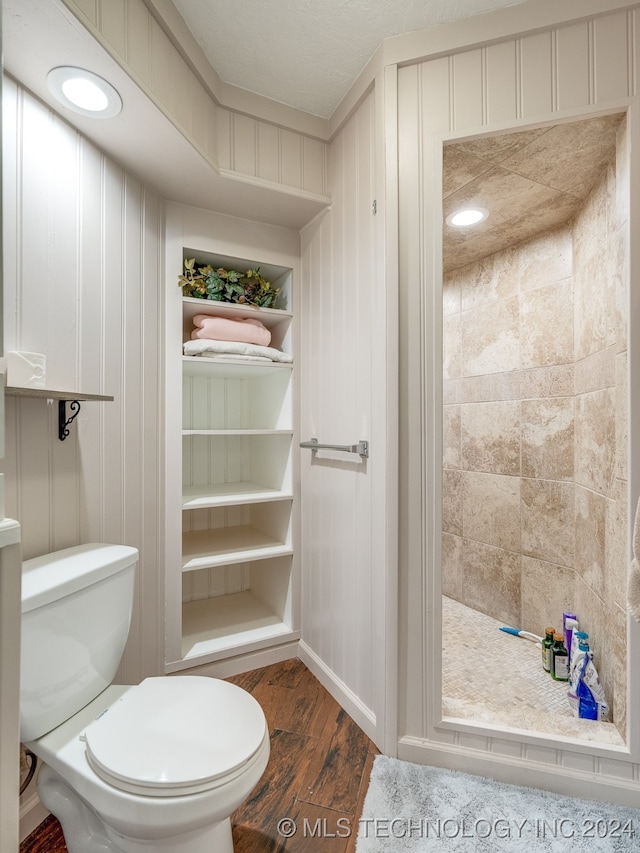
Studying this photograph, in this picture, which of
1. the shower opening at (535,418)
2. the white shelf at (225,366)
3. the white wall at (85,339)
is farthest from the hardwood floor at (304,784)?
the white shelf at (225,366)

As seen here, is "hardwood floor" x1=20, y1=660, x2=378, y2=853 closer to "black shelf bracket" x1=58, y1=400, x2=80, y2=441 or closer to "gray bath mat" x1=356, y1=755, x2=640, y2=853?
Answer: "gray bath mat" x1=356, y1=755, x2=640, y2=853

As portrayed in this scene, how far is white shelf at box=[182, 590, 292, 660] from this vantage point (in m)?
1.90

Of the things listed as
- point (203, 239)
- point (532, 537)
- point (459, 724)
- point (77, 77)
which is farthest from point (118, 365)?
point (532, 537)

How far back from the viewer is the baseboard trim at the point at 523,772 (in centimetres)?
126

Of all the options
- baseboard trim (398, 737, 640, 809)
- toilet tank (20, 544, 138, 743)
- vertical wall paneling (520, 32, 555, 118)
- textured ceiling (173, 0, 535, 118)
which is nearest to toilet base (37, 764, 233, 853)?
toilet tank (20, 544, 138, 743)

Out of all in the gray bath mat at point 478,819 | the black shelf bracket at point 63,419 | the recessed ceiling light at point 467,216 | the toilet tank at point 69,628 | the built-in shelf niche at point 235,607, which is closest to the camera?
the toilet tank at point 69,628

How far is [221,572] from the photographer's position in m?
2.36

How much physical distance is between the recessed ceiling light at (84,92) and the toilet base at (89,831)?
190 cm

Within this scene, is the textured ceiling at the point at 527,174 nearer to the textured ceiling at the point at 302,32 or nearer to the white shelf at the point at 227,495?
the textured ceiling at the point at 302,32

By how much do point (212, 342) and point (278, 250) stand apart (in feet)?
1.97

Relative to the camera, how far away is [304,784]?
1348mm

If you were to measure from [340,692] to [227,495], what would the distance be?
0.97 metres

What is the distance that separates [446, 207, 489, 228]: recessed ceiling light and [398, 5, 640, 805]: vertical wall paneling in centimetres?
51

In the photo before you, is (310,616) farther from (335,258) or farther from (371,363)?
(335,258)
